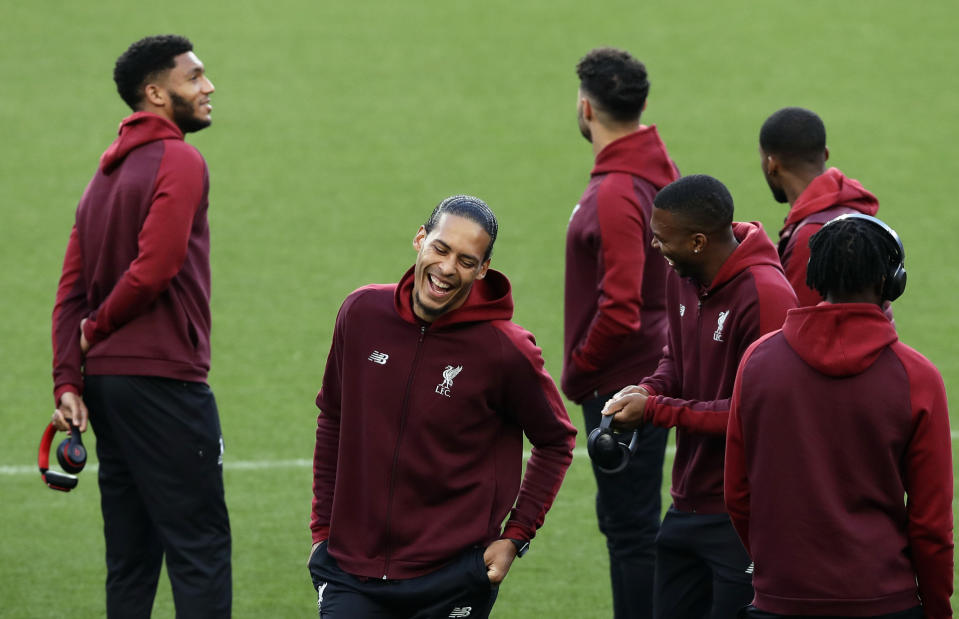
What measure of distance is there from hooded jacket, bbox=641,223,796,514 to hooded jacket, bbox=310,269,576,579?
0.46m

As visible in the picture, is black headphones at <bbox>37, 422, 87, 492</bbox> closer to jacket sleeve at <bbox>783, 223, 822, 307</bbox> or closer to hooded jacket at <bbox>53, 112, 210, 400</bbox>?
hooded jacket at <bbox>53, 112, 210, 400</bbox>

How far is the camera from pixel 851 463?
3.42 m

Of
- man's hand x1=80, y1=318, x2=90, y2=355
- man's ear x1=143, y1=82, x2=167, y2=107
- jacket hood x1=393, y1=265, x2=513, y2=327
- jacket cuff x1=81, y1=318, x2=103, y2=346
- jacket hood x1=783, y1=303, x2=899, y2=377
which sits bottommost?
man's hand x1=80, y1=318, x2=90, y2=355

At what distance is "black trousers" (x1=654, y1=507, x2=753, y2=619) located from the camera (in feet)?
13.8

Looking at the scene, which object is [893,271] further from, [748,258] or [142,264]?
[142,264]

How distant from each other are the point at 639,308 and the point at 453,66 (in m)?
10.9

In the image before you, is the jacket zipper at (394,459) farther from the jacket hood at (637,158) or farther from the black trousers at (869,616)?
the jacket hood at (637,158)

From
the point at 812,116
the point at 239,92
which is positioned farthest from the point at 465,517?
the point at 239,92

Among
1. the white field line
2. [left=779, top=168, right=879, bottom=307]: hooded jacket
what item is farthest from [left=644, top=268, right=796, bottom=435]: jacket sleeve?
the white field line

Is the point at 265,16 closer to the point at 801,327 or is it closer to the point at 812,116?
the point at 812,116

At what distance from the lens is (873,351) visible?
134 inches

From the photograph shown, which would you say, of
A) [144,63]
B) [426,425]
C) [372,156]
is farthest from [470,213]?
[372,156]

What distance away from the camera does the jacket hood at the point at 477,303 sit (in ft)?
12.6

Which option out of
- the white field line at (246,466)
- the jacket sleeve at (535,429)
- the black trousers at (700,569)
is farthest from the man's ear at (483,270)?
the white field line at (246,466)
